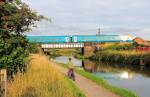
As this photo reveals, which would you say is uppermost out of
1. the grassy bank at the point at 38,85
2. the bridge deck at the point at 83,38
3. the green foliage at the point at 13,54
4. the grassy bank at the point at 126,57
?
the green foliage at the point at 13,54

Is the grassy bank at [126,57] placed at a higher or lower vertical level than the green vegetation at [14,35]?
lower

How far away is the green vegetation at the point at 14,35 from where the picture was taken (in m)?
16.8

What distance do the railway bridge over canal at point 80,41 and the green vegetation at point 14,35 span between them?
7527 centimetres

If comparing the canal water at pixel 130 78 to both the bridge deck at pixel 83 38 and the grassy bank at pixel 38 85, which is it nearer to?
the grassy bank at pixel 38 85

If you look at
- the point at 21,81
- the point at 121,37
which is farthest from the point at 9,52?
the point at 121,37

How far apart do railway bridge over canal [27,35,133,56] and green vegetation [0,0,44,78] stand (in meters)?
75.3

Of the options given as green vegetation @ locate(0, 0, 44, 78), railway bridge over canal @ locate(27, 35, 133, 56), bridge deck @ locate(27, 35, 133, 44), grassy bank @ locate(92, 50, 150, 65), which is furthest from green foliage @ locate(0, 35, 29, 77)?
bridge deck @ locate(27, 35, 133, 44)

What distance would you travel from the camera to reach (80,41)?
104m

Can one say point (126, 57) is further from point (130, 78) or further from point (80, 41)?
point (80, 41)

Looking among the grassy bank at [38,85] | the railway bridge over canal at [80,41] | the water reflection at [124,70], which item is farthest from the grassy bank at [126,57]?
the grassy bank at [38,85]

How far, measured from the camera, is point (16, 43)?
1830 centimetres

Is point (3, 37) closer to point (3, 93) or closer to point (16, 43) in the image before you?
point (16, 43)

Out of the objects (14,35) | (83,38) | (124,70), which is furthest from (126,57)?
(14,35)

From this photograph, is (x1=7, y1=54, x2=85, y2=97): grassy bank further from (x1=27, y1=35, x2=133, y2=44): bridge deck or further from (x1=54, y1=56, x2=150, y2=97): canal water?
(x1=27, y1=35, x2=133, y2=44): bridge deck
